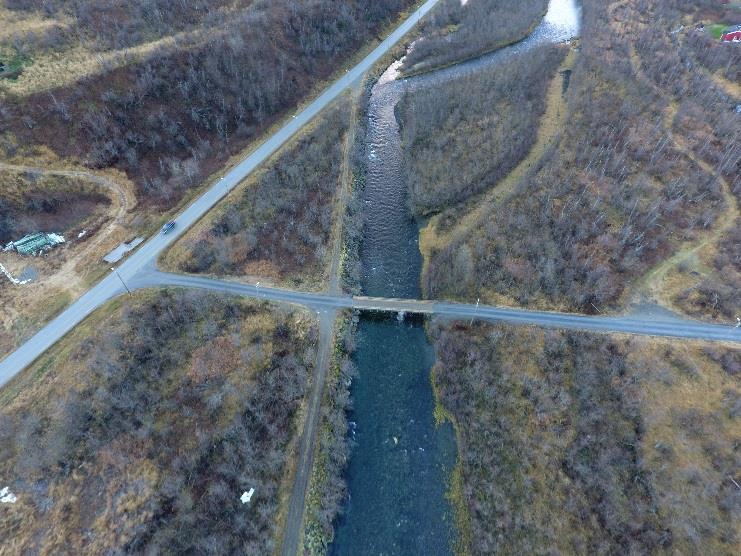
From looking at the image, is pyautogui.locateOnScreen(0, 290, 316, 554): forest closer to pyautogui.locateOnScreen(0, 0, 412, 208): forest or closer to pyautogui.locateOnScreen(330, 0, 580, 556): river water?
pyautogui.locateOnScreen(330, 0, 580, 556): river water

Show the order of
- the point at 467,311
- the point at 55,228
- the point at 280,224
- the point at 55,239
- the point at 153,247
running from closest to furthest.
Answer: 1. the point at 467,311
2. the point at 55,239
3. the point at 153,247
4. the point at 55,228
5. the point at 280,224

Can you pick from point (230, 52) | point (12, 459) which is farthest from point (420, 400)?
point (230, 52)

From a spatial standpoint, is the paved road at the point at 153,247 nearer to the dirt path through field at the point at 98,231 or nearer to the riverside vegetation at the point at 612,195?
the dirt path through field at the point at 98,231

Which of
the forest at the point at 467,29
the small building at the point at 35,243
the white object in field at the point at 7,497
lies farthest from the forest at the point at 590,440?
the forest at the point at 467,29

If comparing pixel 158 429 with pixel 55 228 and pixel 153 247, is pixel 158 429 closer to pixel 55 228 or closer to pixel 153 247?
pixel 153 247

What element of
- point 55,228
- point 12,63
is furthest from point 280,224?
point 12,63

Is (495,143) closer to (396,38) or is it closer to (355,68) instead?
(355,68)
